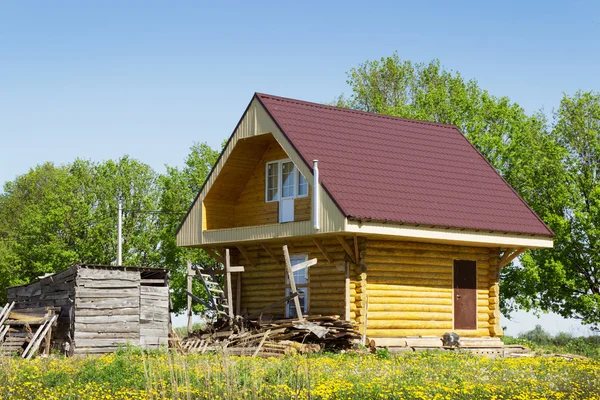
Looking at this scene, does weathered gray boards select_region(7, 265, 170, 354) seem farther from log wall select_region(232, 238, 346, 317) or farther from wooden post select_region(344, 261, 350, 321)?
wooden post select_region(344, 261, 350, 321)

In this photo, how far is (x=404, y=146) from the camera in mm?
31562

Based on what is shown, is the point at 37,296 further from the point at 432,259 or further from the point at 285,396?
the point at 285,396

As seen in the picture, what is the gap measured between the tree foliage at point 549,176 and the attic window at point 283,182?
1302cm

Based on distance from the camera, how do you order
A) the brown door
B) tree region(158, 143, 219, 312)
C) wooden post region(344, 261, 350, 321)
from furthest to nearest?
tree region(158, 143, 219, 312) → the brown door → wooden post region(344, 261, 350, 321)

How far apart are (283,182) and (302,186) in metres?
1.05

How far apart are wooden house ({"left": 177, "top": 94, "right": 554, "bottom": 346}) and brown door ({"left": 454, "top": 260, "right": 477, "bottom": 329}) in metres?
0.03

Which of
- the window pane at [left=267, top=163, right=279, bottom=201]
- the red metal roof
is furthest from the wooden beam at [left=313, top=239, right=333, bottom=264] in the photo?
the window pane at [left=267, top=163, right=279, bottom=201]

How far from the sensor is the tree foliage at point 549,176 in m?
39.0

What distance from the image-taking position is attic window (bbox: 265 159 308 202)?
2961 cm

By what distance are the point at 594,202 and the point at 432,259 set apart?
1363cm

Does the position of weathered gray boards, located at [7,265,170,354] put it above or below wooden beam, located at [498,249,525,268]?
below

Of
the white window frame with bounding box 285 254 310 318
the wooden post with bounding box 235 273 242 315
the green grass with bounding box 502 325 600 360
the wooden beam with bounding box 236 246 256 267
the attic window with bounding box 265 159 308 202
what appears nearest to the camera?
the white window frame with bounding box 285 254 310 318

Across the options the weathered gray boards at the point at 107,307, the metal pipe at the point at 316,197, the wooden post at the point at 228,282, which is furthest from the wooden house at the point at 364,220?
the weathered gray boards at the point at 107,307

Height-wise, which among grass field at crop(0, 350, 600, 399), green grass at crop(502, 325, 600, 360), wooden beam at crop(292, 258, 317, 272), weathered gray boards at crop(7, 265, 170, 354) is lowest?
green grass at crop(502, 325, 600, 360)
